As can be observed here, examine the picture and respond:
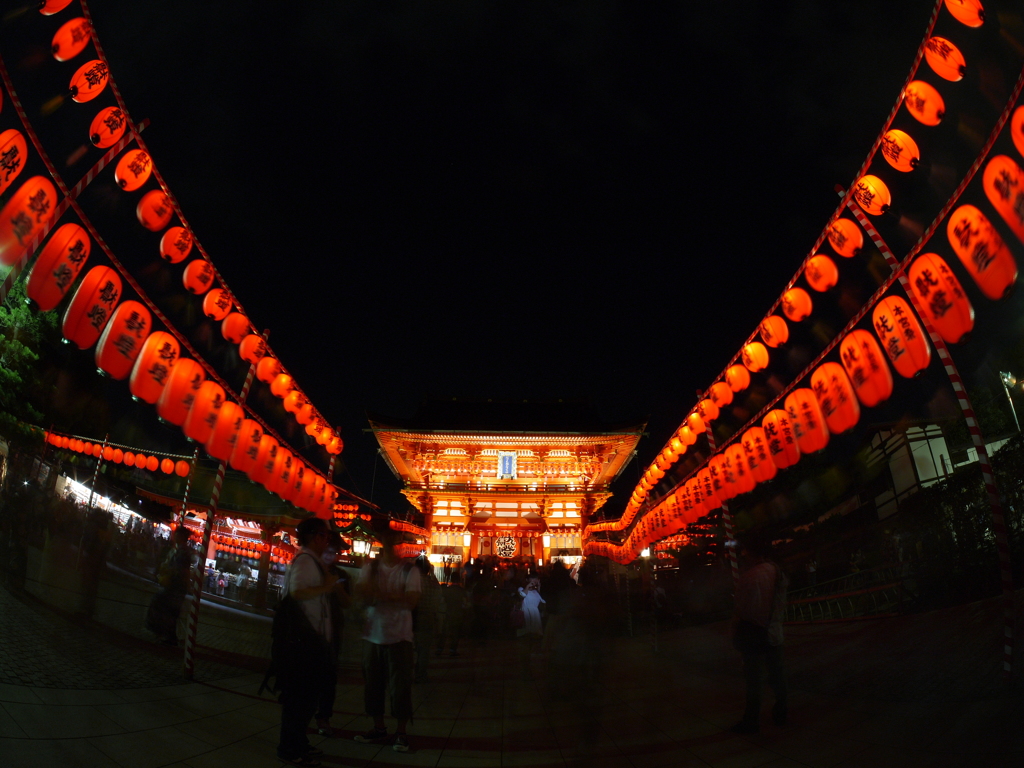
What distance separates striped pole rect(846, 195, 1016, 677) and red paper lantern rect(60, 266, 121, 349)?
9.14 metres

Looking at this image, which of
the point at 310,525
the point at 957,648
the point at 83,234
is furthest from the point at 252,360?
the point at 957,648

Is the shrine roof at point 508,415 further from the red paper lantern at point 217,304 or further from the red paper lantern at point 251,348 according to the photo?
the red paper lantern at point 217,304

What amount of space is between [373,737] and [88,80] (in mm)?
7015

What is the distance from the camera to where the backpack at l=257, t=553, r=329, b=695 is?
3363mm

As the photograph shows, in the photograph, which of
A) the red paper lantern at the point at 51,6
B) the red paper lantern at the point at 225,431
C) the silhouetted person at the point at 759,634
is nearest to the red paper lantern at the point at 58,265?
the red paper lantern at the point at 51,6

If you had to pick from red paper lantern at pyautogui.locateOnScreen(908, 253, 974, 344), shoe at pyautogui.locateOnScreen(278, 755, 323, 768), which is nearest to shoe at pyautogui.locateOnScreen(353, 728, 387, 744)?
shoe at pyautogui.locateOnScreen(278, 755, 323, 768)

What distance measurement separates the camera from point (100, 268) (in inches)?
237

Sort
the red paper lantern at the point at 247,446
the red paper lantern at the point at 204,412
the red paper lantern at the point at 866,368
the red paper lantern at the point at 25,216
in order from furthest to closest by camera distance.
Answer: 1. the red paper lantern at the point at 247,446
2. the red paper lantern at the point at 204,412
3. the red paper lantern at the point at 866,368
4. the red paper lantern at the point at 25,216

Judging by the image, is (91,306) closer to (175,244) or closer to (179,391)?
(175,244)

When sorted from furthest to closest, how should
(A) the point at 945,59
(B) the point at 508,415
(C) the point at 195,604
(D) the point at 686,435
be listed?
1. (B) the point at 508,415
2. (D) the point at 686,435
3. (C) the point at 195,604
4. (A) the point at 945,59

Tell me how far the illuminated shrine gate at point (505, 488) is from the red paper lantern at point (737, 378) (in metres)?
13.0

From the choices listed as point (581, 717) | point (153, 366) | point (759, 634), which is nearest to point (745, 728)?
point (759, 634)

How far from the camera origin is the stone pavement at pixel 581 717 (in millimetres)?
3449

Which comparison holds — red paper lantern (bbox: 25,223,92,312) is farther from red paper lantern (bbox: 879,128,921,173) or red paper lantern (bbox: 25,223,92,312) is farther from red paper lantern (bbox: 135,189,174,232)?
red paper lantern (bbox: 879,128,921,173)
